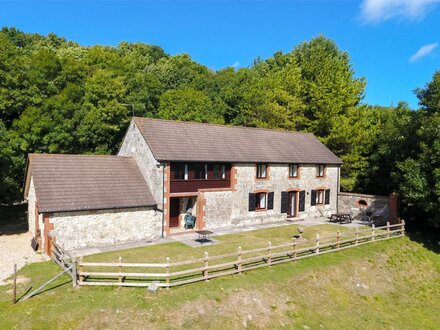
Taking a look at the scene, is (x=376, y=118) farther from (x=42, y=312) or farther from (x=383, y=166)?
(x=42, y=312)

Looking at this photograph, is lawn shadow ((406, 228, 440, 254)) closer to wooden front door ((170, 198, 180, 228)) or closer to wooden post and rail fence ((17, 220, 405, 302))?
wooden post and rail fence ((17, 220, 405, 302))

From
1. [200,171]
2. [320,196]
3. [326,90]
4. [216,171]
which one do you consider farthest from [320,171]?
[326,90]

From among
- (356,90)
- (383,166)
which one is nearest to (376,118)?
(356,90)

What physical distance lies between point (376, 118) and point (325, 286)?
115 feet

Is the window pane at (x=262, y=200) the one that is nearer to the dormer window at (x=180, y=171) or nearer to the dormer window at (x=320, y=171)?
the dormer window at (x=320, y=171)

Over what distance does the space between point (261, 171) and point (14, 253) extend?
56.6ft

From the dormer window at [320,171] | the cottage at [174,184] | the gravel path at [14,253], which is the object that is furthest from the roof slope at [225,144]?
the gravel path at [14,253]

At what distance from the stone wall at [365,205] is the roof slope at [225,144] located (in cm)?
360

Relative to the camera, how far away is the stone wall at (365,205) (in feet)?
90.5

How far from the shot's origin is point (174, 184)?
22156mm

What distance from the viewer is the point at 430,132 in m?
22.4

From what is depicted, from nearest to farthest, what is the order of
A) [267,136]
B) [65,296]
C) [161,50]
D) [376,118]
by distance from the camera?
[65,296]
[267,136]
[376,118]
[161,50]

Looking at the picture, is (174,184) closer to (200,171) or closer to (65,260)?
(200,171)

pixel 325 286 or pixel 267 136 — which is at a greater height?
pixel 267 136
